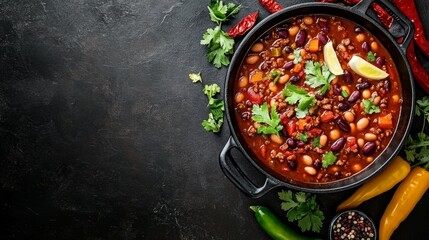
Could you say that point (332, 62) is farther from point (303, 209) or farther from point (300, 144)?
point (303, 209)

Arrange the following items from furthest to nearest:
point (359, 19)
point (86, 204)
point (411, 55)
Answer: point (86, 204)
point (411, 55)
point (359, 19)

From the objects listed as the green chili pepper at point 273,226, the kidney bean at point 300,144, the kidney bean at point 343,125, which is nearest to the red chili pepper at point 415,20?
the kidney bean at point 343,125

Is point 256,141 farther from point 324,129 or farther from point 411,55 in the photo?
point 411,55

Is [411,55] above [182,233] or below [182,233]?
above

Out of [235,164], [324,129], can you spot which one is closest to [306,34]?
[324,129]

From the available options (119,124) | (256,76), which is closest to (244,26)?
(256,76)

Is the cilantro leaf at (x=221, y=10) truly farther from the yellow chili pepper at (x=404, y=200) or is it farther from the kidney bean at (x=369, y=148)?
the yellow chili pepper at (x=404, y=200)
